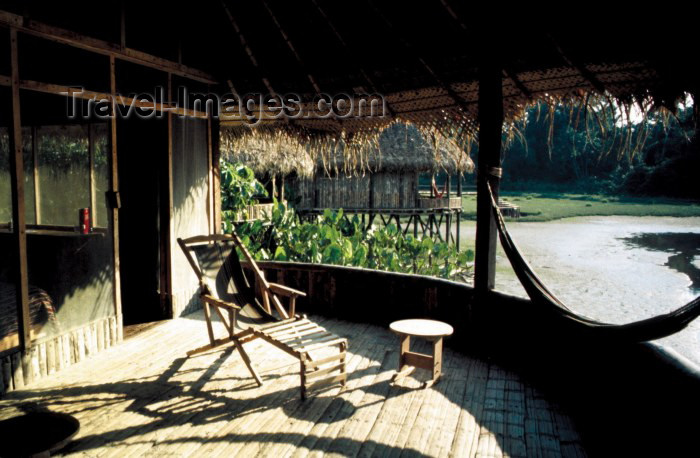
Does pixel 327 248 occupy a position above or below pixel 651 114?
below

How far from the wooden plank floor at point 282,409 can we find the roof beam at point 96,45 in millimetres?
2206

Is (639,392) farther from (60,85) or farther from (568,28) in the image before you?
(60,85)

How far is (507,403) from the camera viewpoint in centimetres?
308

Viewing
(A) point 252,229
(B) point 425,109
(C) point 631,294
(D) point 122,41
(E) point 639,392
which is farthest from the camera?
(C) point 631,294

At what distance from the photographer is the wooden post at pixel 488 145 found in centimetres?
338

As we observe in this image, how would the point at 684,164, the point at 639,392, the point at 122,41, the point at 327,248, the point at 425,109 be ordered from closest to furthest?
the point at 639,392 < the point at 122,41 < the point at 425,109 < the point at 327,248 < the point at 684,164

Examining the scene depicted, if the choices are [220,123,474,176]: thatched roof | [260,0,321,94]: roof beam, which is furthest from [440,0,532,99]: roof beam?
[260,0,321,94]: roof beam

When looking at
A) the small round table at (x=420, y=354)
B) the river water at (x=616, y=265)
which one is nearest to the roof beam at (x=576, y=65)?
the small round table at (x=420, y=354)

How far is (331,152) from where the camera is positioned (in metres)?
13.8

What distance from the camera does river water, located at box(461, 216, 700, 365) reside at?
36.5ft

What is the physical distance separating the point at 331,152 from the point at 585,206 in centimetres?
2346

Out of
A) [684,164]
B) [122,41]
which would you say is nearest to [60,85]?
[122,41]

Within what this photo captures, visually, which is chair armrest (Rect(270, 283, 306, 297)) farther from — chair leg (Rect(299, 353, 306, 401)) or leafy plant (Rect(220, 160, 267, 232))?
leafy plant (Rect(220, 160, 267, 232))

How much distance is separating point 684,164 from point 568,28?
15.5 metres
